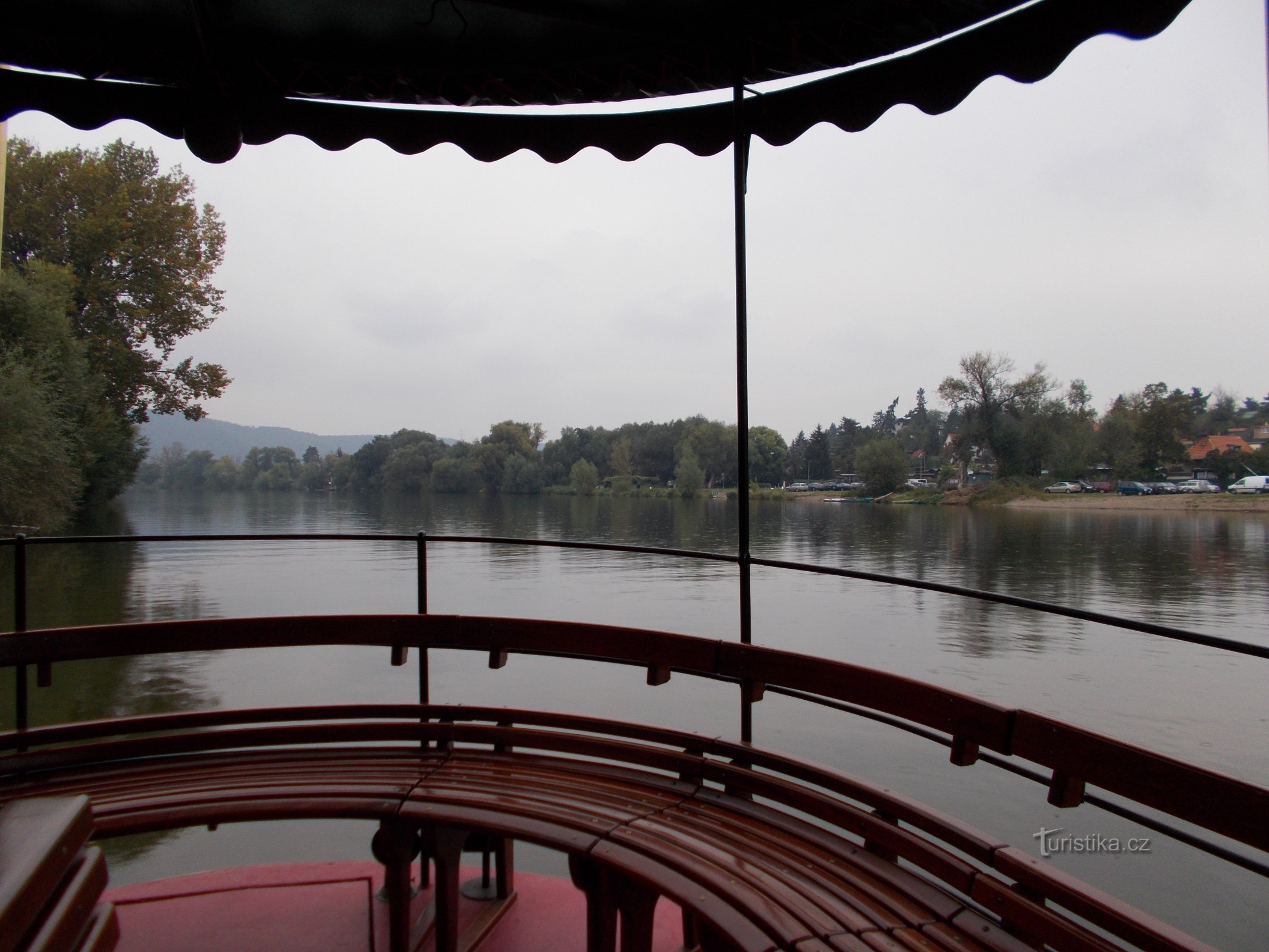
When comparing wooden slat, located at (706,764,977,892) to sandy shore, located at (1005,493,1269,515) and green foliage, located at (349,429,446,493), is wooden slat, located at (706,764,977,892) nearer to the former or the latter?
sandy shore, located at (1005,493,1269,515)

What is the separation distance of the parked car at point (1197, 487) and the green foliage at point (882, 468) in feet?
57.4

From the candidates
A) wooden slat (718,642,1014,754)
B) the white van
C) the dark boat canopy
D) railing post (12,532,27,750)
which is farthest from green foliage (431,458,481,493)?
wooden slat (718,642,1014,754)

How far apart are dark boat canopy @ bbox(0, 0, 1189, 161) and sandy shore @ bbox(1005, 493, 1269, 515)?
54945 millimetres

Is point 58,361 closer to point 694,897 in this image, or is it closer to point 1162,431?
point 694,897

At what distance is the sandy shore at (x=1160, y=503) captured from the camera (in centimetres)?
4862

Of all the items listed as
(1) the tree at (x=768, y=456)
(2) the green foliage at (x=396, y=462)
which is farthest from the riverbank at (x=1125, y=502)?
(2) the green foliage at (x=396, y=462)

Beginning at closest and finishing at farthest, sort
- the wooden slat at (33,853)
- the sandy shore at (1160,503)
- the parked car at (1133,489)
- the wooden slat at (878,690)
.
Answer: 1. the wooden slat at (33,853)
2. the wooden slat at (878,690)
3. the sandy shore at (1160,503)
4. the parked car at (1133,489)

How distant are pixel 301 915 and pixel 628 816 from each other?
3.20 ft

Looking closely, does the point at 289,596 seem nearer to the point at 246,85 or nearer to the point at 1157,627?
the point at 246,85

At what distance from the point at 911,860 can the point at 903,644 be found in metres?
18.7

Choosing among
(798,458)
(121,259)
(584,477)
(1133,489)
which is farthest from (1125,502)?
(121,259)

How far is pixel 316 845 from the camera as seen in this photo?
552cm

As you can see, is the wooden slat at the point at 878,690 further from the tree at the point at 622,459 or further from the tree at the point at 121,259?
the tree at the point at 622,459

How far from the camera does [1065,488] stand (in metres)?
52.2
